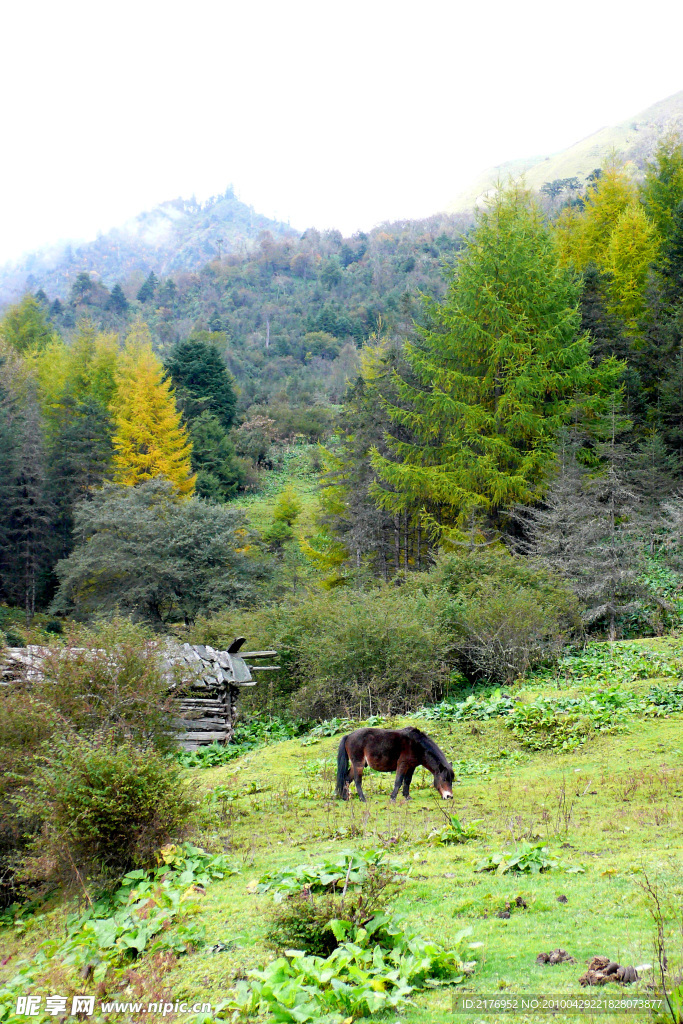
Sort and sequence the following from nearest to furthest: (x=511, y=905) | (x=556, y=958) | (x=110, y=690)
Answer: (x=556, y=958) < (x=511, y=905) < (x=110, y=690)

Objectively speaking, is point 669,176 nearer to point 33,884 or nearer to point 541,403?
point 541,403

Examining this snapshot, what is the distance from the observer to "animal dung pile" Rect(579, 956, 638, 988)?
11.0 ft

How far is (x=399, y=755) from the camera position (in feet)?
28.2

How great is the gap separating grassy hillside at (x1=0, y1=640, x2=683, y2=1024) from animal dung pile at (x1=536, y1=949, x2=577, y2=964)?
0.05 meters

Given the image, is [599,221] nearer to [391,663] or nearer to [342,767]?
[391,663]

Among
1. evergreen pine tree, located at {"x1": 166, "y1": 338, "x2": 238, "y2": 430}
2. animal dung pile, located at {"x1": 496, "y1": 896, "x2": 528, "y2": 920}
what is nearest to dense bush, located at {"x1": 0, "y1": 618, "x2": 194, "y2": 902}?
animal dung pile, located at {"x1": 496, "y1": 896, "x2": 528, "y2": 920}

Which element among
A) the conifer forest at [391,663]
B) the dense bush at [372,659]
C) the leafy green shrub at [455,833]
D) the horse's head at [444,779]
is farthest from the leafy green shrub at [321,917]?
the dense bush at [372,659]

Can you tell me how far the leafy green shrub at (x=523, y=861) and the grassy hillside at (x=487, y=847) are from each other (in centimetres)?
10

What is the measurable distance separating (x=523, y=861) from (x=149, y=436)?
32591mm

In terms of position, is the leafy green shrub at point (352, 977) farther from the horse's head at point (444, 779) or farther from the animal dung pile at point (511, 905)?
the horse's head at point (444, 779)

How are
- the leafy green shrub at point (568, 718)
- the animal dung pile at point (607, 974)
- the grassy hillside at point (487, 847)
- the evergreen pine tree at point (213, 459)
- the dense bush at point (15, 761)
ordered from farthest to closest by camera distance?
the evergreen pine tree at point (213, 459) < the leafy green shrub at point (568, 718) < the dense bush at point (15, 761) < the grassy hillside at point (487, 847) < the animal dung pile at point (607, 974)

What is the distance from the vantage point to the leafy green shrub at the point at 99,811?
637 cm

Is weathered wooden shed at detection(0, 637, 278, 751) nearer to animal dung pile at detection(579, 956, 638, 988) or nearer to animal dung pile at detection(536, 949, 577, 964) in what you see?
animal dung pile at detection(536, 949, 577, 964)

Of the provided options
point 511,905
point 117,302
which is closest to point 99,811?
point 511,905
